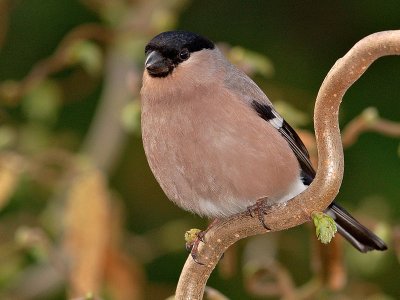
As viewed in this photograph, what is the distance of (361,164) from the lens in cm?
567

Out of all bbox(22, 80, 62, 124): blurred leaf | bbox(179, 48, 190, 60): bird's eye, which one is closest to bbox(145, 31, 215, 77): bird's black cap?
bbox(179, 48, 190, 60): bird's eye

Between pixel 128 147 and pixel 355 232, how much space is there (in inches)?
118

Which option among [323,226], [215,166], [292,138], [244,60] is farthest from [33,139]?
[323,226]

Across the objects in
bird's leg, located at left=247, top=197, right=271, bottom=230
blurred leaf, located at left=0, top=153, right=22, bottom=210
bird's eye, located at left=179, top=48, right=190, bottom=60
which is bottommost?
blurred leaf, located at left=0, top=153, right=22, bottom=210

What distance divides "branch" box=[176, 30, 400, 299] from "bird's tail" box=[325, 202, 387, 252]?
2.47ft

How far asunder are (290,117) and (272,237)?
4.91ft

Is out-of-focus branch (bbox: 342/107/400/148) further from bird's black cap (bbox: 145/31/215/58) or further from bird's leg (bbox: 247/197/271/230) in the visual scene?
bird's black cap (bbox: 145/31/215/58)

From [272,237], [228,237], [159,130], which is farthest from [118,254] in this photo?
[228,237]

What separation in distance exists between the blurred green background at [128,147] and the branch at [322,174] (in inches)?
39.9

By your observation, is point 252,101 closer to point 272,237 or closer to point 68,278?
point 68,278

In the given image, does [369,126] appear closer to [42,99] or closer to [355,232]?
[355,232]

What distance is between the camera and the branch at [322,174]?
2.36 m

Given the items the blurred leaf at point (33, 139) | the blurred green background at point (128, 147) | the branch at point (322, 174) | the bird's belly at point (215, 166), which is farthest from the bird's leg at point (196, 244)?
the blurred leaf at point (33, 139)

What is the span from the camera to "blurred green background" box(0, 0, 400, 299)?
4207mm
